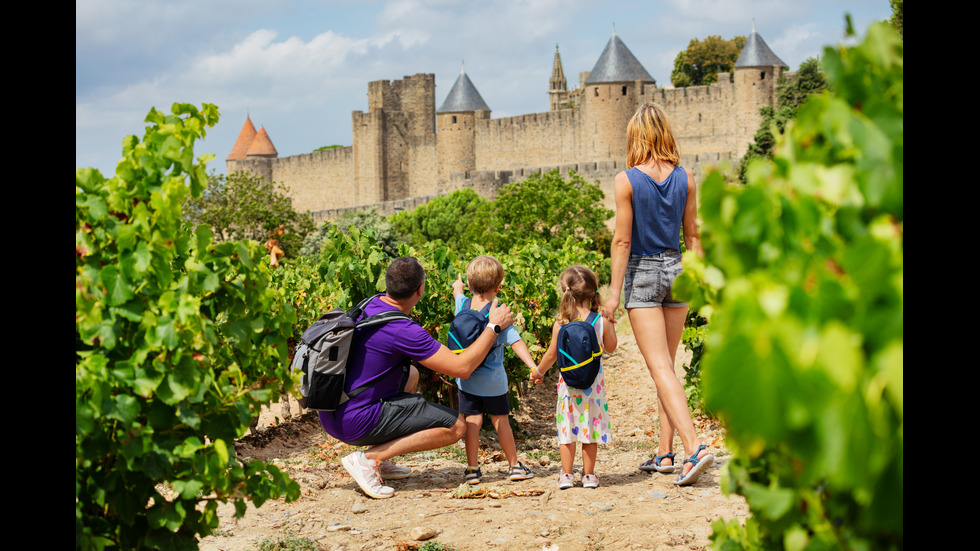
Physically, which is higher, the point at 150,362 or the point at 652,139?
the point at 652,139

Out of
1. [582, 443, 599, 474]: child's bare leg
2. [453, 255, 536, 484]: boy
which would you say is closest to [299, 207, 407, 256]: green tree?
[453, 255, 536, 484]: boy

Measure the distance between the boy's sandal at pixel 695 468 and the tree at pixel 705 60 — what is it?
44837mm

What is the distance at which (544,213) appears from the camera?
24328 mm

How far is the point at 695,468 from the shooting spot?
157 inches

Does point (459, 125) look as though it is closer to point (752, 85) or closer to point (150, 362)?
point (752, 85)

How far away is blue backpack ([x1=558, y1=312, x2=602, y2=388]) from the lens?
416cm

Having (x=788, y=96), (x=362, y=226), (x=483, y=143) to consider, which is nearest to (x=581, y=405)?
(x=362, y=226)

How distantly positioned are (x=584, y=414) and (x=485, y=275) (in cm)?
85

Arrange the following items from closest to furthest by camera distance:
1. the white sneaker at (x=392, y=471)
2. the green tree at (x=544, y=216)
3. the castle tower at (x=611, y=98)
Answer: the white sneaker at (x=392, y=471), the green tree at (x=544, y=216), the castle tower at (x=611, y=98)

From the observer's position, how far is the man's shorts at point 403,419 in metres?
4.32

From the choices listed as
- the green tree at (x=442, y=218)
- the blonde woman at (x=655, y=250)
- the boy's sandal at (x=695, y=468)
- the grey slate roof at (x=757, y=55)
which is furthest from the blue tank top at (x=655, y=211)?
the grey slate roof at (x=757, y=55)

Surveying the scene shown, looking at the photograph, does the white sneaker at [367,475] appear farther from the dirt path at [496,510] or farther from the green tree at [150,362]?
the green tree at [150,362]
